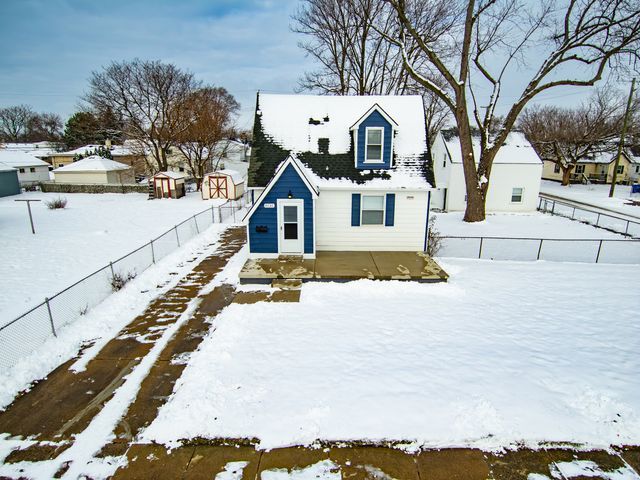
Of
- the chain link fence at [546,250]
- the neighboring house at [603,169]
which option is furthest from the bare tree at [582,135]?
the chain link fence at [546,250]

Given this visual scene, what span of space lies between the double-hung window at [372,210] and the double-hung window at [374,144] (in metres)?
1.57

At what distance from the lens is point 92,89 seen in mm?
36875

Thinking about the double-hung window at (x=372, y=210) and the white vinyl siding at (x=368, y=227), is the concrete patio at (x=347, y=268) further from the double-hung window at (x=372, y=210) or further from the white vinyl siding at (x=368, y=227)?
the double-hung window at (x=372, y=210)

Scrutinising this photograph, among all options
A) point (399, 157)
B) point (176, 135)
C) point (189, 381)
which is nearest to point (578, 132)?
point (399, 157)

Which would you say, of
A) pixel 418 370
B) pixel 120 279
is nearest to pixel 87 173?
pixel 120 279

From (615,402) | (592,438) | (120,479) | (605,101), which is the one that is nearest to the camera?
(120,479)

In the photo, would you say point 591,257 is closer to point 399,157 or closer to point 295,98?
point 399,157

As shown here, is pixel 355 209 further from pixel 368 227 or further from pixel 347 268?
pixel 347 268

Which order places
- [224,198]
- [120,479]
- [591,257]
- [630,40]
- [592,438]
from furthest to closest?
[224,198]
[630,40]
[591,257]
[592,438]
[120,479]

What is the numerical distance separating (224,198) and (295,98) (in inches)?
757

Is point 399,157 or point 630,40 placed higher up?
point 630,40

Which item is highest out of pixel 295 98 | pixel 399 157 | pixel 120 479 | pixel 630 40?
pixel 630 40

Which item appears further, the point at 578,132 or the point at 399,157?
the point at 578,132

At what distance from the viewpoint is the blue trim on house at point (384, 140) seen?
1380cm
